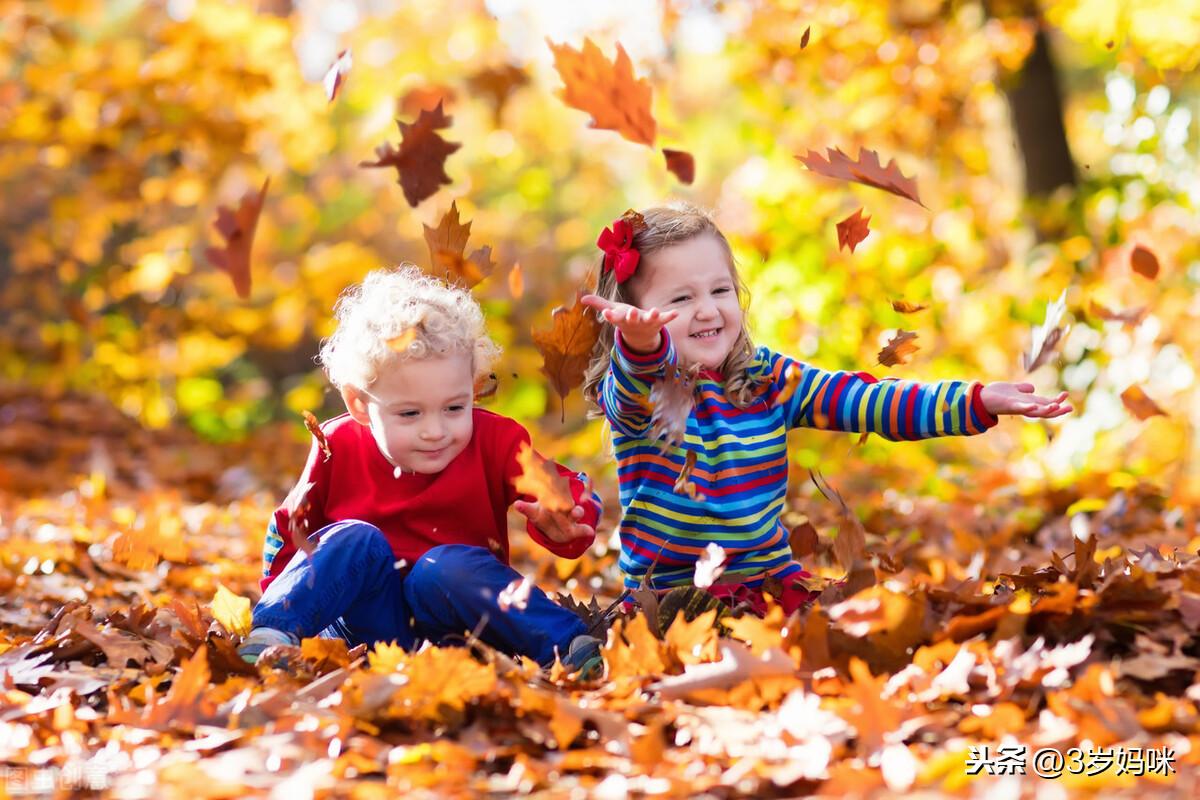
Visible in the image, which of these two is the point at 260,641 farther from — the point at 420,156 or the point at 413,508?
the point at 420,156

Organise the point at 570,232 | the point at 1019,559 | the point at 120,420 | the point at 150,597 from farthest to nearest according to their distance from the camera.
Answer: the point at 570,232 < the point at 120,420 < the point at 1019,559 < the point at 150,597

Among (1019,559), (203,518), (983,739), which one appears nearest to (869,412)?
(983,739)

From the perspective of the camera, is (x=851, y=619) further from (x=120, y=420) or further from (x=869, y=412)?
(x=120, y=420)

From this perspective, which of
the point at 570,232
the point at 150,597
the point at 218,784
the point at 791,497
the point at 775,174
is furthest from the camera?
the point at 570,232

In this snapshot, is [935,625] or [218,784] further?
[935,625]

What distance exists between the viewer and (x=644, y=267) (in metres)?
2.78

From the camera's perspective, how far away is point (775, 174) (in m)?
6.39

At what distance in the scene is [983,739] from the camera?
1804 millimetres

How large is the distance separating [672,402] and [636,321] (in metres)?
0.20

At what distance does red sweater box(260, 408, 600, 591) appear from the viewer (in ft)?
8.99

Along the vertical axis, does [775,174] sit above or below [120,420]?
above

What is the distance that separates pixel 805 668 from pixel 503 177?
14539 mm

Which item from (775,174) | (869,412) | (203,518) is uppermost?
(775,174)

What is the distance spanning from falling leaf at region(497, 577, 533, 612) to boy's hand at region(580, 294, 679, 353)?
51 cm
